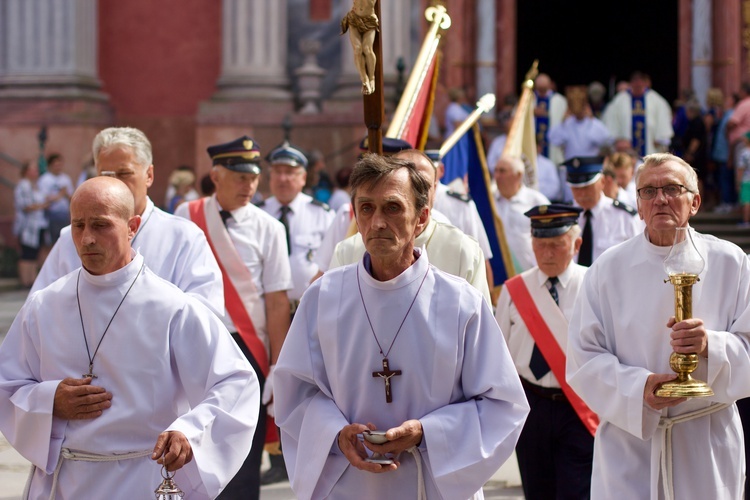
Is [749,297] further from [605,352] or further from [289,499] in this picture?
[289,499]

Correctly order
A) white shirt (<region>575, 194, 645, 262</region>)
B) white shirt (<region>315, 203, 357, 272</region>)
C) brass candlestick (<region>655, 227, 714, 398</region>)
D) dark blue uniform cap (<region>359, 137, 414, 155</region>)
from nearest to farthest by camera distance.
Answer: brass candlestick (<region>655, 227, 714, 398</region>) < dark blue uniform cap (<region>359, 137, 414, 155</region>) < white shirt (<region>315, 203, 357, 272</region>) < white shirt (<region>575, 194, 645, 262</region>)

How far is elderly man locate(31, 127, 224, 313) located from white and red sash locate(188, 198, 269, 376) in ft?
3.84

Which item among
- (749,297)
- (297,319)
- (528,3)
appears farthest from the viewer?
(528,3)

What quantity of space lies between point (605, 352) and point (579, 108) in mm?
10694

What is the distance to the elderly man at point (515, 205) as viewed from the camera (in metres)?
10.3

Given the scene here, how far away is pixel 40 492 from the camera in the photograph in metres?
4.39

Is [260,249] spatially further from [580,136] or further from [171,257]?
[580,136]

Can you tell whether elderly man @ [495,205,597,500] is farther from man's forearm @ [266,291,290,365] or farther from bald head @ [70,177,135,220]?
bald head @ [70,177,135,220]

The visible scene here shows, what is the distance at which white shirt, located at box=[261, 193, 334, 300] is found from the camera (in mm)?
9133

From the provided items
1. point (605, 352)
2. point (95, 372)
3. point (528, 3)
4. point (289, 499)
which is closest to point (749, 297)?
point (605, 352)

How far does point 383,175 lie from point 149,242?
1.92 meters

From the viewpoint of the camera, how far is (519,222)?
10336 millimetres

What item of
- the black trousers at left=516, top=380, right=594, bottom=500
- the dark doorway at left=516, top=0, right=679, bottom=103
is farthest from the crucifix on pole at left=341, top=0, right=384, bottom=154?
the dark doorway at left=516, top=0, right=679, bottom=103

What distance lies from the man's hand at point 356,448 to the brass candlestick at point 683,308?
1.17m
